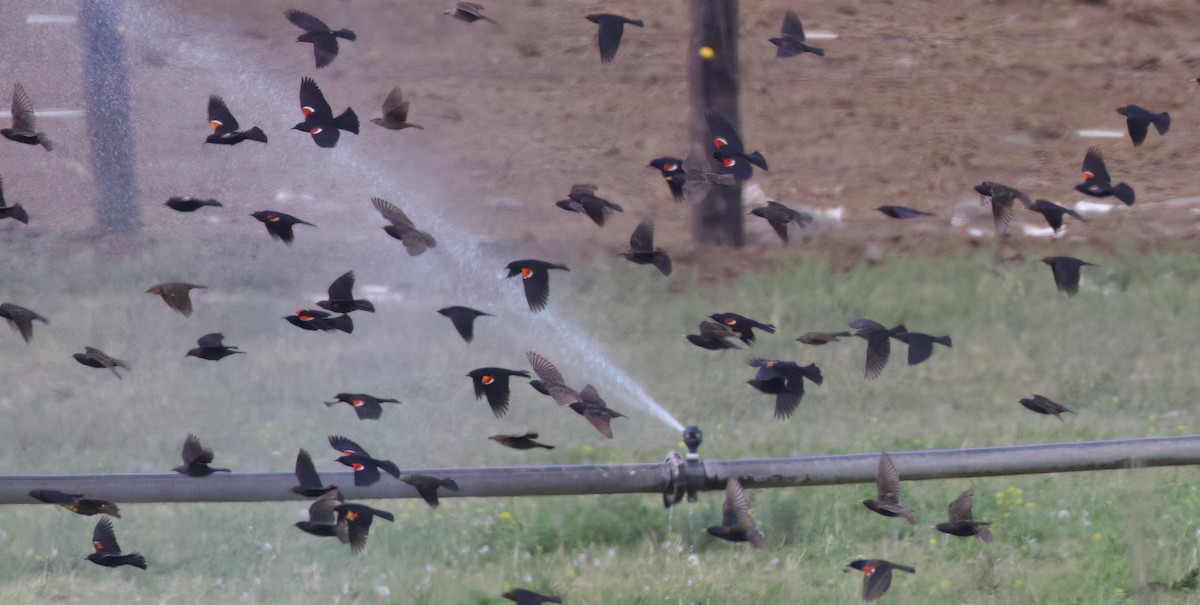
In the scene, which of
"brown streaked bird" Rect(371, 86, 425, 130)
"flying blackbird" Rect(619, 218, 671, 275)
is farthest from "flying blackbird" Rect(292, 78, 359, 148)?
"flying blackbird" Rect(619, 218, 671, 275)

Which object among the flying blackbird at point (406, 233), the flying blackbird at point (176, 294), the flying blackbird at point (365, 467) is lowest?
the flying blackbird at point (365, 467)

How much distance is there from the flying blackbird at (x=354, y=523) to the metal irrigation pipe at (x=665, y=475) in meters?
0.07

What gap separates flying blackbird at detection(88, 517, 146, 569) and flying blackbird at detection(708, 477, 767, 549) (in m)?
1.73

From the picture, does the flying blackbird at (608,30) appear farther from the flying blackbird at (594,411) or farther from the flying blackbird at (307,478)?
the flying blackbird at (307,478)

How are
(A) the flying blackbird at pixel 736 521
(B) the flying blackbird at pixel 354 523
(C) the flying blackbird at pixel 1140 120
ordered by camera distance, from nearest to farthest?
(B) the flying blackbird at pixel 354 523
(A) the flying blackbird at pixel 736 521
(C) the flying blackbird at pixel 1140 120

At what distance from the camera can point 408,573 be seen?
193 inches

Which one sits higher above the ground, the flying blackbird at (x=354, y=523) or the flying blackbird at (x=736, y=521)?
the flying blackbird at (x=736, y=521)

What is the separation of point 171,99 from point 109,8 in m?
0.70

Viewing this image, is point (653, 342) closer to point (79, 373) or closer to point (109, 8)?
point (79, 373)

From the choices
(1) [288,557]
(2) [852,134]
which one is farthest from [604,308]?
(1) [288,557]

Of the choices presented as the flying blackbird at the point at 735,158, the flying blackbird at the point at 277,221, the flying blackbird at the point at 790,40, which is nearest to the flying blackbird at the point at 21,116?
the flying blackbird at the point at 277,221

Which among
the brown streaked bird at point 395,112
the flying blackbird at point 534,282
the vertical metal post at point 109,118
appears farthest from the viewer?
the vertical metal post at point 109,118

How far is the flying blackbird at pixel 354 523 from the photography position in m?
4.26

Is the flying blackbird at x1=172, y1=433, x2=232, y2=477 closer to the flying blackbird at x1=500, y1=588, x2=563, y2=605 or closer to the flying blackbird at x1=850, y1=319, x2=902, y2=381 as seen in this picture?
the flying blackbird at x1=500, y1=588, x2=563, y2=605
